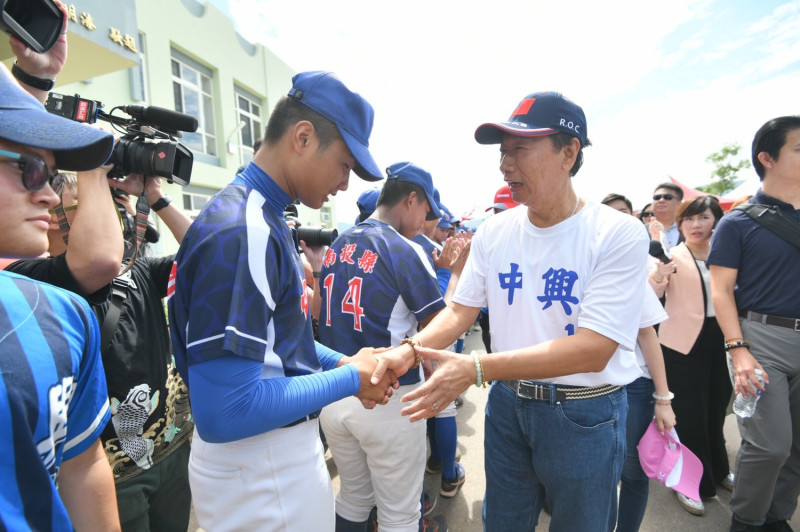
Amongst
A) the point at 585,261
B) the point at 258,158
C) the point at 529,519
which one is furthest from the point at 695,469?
the point at 258,158

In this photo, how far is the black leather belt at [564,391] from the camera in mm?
1596

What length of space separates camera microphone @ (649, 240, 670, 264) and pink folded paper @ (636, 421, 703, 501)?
1.43 meters

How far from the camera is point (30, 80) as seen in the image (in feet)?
4.62

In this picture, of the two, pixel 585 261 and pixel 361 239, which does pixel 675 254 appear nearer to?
pixel 585 261

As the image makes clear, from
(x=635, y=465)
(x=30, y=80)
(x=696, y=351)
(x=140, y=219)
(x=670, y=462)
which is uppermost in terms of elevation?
(x=30, y=80)

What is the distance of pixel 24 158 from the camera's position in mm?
830

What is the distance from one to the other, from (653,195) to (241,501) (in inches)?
206

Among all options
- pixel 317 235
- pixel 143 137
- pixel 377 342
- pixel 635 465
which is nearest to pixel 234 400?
pixel 143 137

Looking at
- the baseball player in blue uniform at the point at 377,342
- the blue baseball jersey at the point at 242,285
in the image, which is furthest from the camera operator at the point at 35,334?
the baseball player in blue uniform at the point at 377,342

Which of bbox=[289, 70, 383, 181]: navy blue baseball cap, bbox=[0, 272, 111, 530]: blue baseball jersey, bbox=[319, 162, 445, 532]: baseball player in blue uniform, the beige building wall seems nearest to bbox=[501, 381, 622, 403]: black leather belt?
bbox=[319, 162, 445, 532]: baseball player in blue uniform

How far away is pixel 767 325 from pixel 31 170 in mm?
3551

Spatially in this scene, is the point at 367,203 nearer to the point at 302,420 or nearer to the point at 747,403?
the point at 302,420

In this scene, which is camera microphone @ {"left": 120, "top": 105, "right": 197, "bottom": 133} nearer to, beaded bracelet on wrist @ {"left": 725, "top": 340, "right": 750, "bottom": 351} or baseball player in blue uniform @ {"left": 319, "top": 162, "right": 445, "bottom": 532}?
baseball player in blue uniform @ {"left": 319, "top": 162, "right": 445, "bottom": 532}

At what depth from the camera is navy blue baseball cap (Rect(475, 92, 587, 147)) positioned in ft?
5.41
